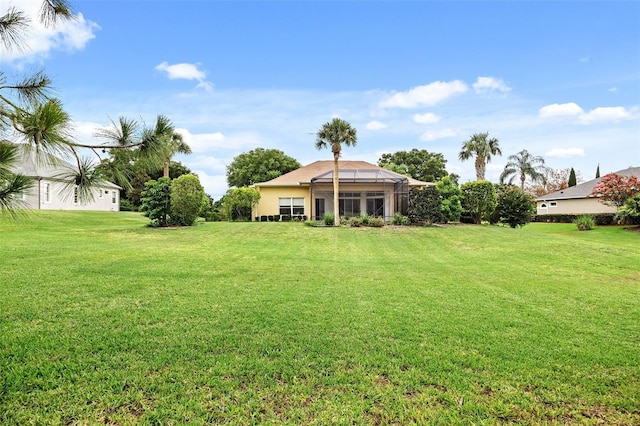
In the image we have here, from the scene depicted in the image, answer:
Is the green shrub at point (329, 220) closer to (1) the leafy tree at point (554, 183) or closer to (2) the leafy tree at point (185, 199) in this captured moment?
(2) the leafy tree at point (185, 199)

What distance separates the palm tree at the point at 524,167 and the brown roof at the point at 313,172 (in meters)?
16.9

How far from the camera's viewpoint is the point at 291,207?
2523cm

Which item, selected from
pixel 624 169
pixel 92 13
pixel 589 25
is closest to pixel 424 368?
pixel 92 13

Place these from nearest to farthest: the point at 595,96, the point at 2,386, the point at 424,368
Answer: the point at 2,386
the point at 424,368
the point at 595,96

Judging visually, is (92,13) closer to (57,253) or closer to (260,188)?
(57,253)

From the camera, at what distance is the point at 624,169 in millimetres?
31094

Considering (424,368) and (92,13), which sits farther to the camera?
(92,13)

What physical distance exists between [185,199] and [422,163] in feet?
105

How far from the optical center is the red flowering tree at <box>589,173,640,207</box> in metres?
22.5

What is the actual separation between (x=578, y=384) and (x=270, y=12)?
11634 millimetres

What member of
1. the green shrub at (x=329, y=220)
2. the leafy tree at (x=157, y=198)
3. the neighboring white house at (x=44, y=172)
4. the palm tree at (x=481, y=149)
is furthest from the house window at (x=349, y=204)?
the neighboring white house at (x=44, y=172)

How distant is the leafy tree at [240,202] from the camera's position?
23562mm

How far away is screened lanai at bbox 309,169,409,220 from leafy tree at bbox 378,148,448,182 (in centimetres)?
1677

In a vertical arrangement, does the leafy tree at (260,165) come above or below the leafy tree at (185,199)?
above
